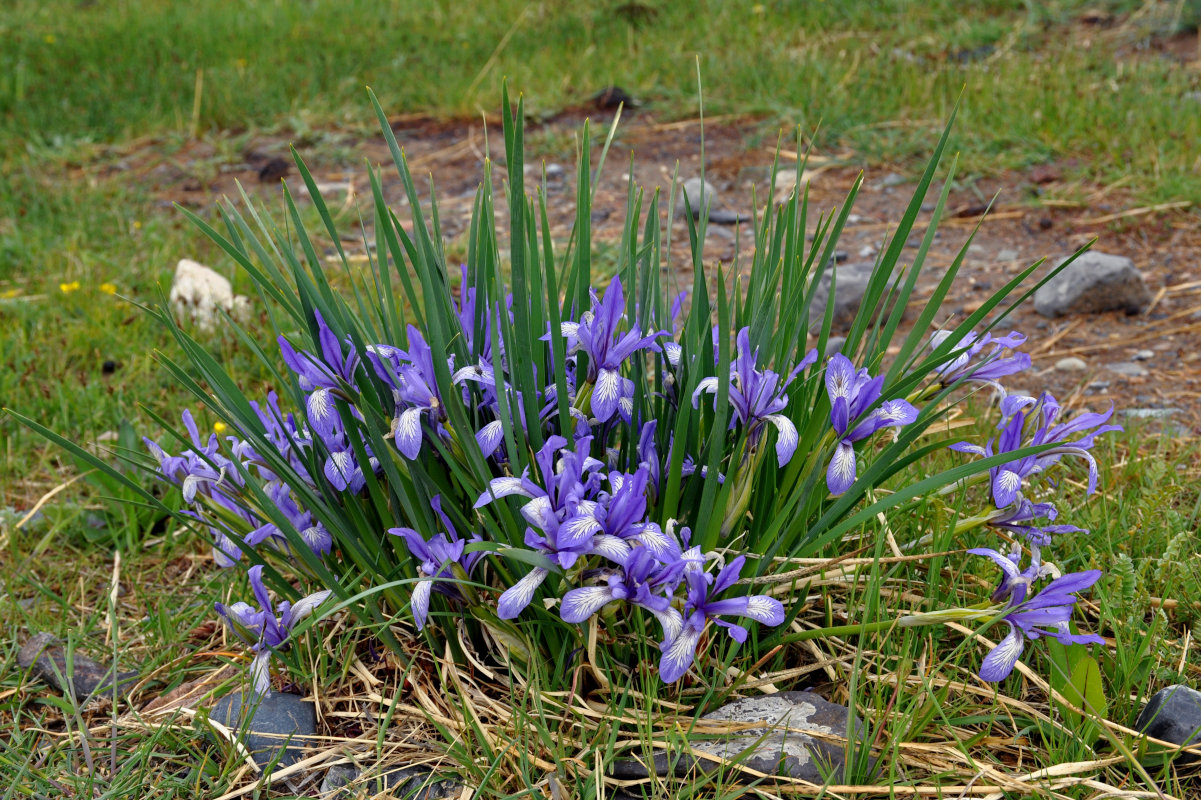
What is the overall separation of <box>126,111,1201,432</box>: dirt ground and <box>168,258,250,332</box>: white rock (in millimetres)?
913

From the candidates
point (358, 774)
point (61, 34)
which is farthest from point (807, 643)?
point (61, 34)

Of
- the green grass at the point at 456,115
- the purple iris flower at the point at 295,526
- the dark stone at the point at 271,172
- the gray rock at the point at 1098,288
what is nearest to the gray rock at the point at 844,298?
the gray rock at the point at 1098,288

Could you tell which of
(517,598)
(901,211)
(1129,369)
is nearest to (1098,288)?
(1129,369)

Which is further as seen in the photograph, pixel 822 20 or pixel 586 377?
pixel 822 20

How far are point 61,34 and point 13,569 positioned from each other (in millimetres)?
6861

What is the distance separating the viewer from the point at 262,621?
5.36 feet

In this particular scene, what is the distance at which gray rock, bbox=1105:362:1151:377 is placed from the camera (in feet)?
9.81

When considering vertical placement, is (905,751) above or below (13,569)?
above

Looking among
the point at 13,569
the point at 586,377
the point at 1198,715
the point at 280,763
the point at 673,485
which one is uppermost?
the point at 586,377

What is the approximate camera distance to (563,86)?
5625mm

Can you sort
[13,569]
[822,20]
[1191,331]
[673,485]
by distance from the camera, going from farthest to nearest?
[822,20] → [1191,331] → [13,569] → [673,485]

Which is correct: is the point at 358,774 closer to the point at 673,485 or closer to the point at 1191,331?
the point at 673,485

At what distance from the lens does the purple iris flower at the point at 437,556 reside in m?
1.40

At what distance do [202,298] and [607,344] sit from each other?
2489mm
